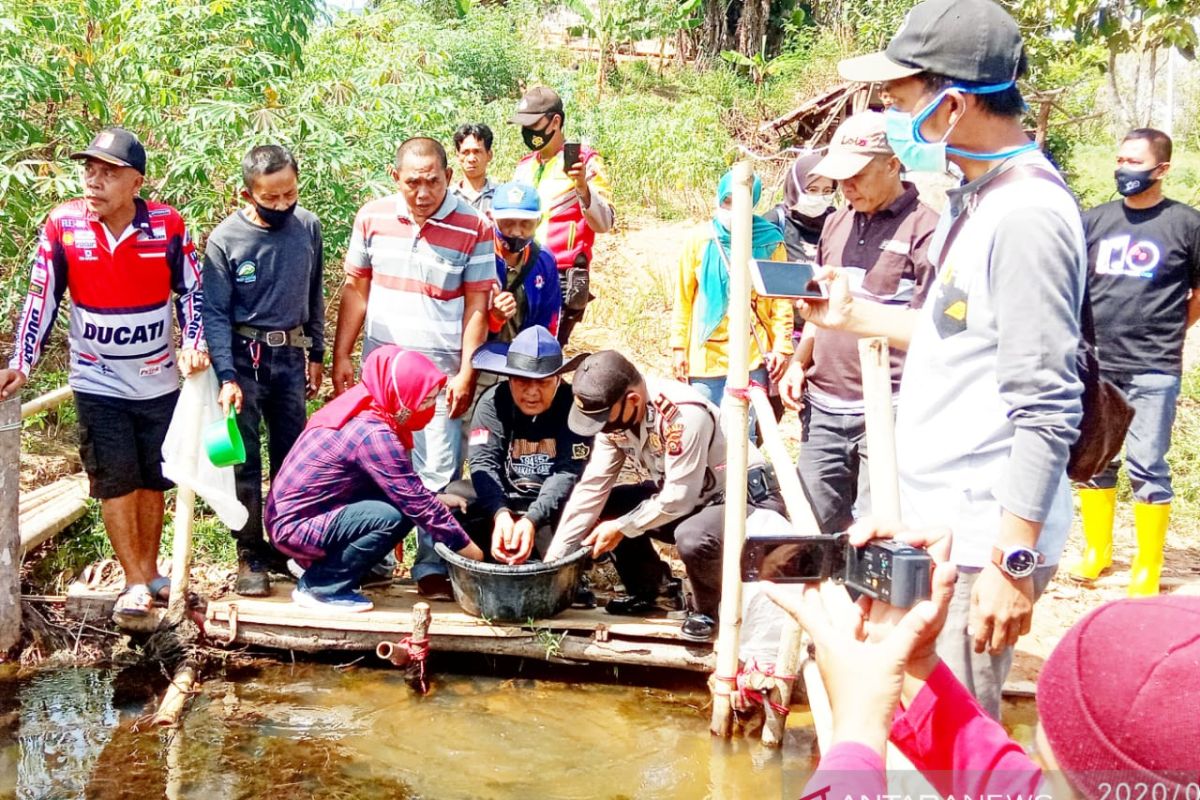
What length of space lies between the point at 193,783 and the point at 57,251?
6.99 feet

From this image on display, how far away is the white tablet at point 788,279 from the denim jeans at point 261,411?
285cm

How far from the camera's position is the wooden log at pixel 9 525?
4406mm

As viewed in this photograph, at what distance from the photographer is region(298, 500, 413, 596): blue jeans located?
178 inches

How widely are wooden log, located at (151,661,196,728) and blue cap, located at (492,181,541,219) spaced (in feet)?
8.06

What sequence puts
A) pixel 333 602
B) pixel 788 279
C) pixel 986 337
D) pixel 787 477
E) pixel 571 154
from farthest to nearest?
1. pixel 571 154
2. pixel 333 602
3. pixel 787 477
4. pixel 788 279
5. pixel 986 337

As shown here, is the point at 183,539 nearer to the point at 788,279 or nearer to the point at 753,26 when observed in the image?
the point at 788,279

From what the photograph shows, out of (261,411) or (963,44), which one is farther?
(261,411)

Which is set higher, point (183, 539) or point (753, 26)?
point (753, 26)

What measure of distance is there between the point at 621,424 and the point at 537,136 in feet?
7.65

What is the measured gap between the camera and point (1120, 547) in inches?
234

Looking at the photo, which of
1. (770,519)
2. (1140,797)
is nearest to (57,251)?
(770,519)

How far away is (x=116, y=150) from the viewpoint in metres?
4.25

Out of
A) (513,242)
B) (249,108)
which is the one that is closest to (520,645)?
(513,242)

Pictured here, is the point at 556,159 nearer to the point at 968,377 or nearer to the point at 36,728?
the point at 36,728
